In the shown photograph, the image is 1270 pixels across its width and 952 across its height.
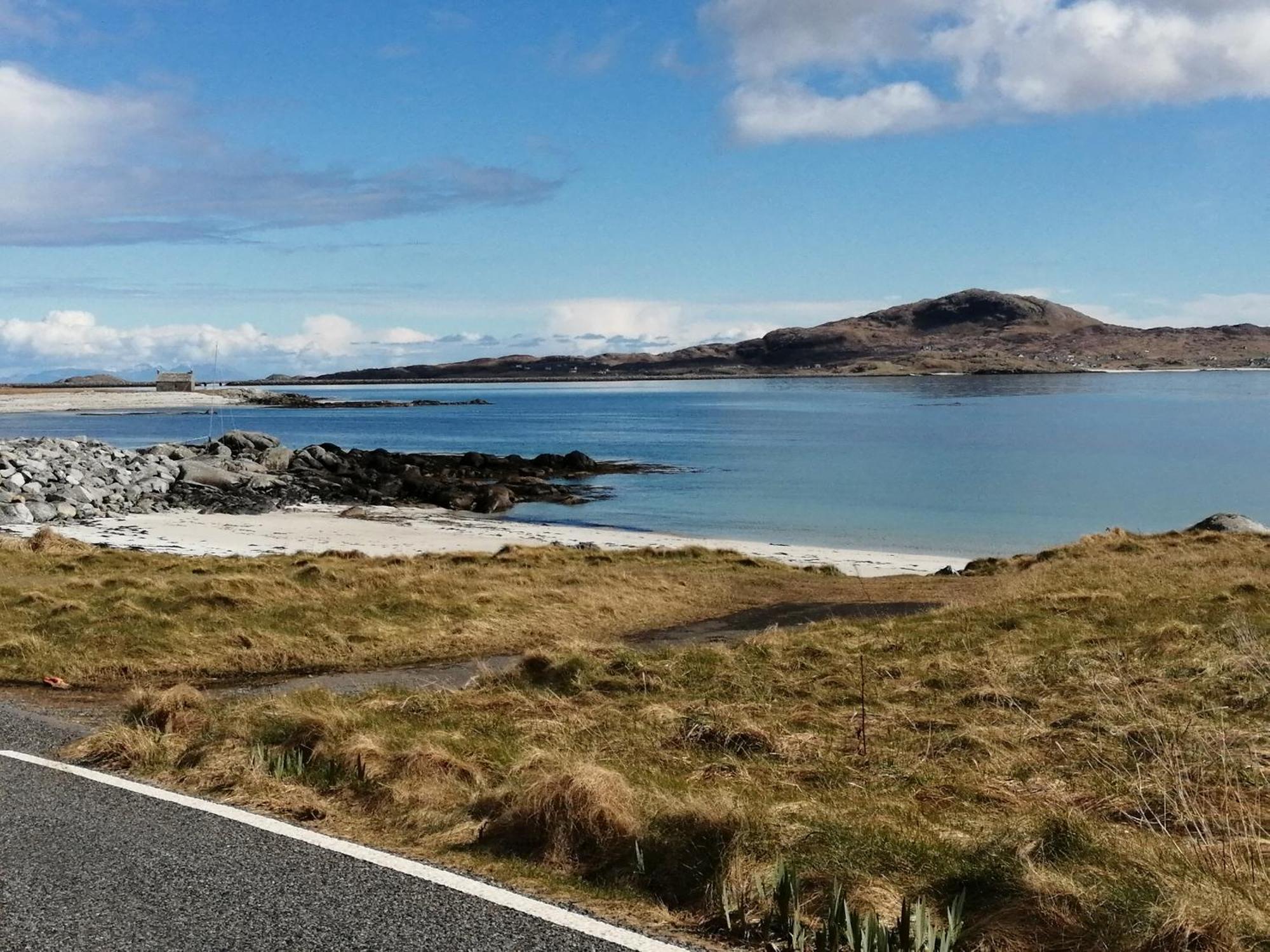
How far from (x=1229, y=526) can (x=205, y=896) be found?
114 ft

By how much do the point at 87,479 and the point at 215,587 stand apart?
112ft

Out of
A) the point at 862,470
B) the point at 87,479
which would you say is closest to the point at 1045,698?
the point at 87,479

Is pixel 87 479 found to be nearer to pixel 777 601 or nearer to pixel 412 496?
pixel 412 496

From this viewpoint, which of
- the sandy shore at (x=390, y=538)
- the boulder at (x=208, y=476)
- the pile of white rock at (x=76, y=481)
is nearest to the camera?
the sandy shore at (x=390, y=538)

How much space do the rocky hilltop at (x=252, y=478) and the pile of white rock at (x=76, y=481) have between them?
0.22 ft

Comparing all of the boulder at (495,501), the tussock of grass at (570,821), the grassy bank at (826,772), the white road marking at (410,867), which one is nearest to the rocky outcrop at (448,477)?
the boulder at (495,501)

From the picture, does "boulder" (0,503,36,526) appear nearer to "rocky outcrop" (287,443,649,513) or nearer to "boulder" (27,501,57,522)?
"boulder" (27,501,57,522)

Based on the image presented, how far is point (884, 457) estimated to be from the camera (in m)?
78.2

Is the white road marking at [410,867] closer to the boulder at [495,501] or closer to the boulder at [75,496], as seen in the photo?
the boulder at [75,496]

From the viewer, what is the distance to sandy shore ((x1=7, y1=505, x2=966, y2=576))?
34812mm

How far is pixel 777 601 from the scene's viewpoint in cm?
2159

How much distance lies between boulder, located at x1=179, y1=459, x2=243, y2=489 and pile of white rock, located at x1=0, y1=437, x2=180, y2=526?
1.73 ft

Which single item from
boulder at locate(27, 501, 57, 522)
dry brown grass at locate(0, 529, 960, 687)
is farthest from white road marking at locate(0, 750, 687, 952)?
boulder at locate(27, 501, 57, 522)

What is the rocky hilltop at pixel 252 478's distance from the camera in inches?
1778
